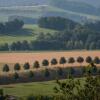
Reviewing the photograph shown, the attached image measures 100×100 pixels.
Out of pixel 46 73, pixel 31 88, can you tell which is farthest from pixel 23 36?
pixel 31 88

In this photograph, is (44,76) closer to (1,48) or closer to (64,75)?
(64,75)

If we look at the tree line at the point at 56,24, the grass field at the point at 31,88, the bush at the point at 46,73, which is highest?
the grass field at the point at 31,88

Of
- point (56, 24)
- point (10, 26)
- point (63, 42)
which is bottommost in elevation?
point (56, 24)

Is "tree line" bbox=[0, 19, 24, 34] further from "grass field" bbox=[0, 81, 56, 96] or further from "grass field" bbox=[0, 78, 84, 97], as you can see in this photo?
"grass field" bbox=[0, 81, 56, 96]

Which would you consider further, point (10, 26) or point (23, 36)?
point (10, 26)

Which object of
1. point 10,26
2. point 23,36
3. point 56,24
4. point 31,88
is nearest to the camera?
point 31,88

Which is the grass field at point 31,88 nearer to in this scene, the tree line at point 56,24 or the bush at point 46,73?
the bush at point 46,73

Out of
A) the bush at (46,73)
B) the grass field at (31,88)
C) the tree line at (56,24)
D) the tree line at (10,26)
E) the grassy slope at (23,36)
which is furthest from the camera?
the tree line at (56,24)

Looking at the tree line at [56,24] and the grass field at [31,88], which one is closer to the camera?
the grass field at [31,88]

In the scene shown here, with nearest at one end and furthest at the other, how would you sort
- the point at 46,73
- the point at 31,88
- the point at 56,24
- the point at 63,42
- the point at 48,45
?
the point at 31,88 < the point at 46,73 < the point at 48,45 < the point at 63,42 < the point at 56,24

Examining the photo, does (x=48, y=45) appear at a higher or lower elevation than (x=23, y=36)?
higher

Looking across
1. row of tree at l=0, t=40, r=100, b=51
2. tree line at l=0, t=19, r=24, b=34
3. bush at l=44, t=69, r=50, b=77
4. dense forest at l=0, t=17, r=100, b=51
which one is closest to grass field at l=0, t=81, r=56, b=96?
bush at l=44, t=69, r=50, b=77

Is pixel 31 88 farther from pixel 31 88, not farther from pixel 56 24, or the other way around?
pixel 56 24

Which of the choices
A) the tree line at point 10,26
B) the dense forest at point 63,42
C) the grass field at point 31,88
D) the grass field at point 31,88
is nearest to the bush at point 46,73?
the grass field at point 31,88
